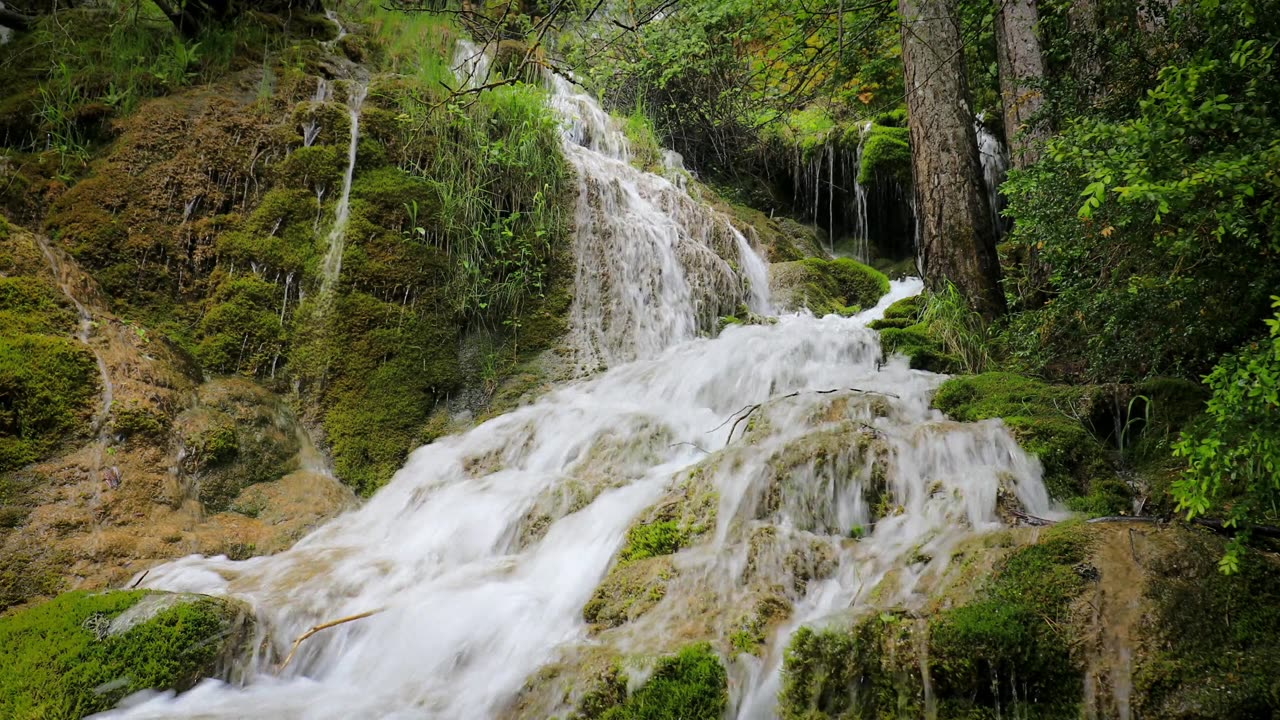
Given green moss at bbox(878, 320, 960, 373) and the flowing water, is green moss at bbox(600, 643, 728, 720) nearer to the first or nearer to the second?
the flowing water

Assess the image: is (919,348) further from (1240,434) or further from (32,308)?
(32,308)

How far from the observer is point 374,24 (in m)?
8.53

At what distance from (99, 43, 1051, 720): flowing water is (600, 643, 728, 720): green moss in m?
0.07

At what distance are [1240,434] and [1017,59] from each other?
4.68 meters

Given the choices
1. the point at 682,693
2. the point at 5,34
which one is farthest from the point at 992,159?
the point at 5,34

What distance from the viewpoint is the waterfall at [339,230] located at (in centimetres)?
557

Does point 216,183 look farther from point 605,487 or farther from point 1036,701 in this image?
point 1036,701

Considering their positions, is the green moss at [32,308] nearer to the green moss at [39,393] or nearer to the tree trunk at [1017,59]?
the green moss at [39,393]

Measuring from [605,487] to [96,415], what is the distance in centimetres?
309

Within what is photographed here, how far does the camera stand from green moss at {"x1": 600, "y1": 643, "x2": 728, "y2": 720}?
212 centimetres

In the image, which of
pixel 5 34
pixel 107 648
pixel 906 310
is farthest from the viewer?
pixel 5 34

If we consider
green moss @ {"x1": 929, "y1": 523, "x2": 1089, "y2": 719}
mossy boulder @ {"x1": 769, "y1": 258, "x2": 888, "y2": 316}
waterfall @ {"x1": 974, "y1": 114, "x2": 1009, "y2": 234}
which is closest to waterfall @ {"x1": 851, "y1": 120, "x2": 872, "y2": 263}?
waterfall @ {"x1": 974, "y1": 114, "x2": 1009, "y2": 234}

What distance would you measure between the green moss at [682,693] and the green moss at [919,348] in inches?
146

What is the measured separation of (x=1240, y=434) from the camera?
1.98 meters
